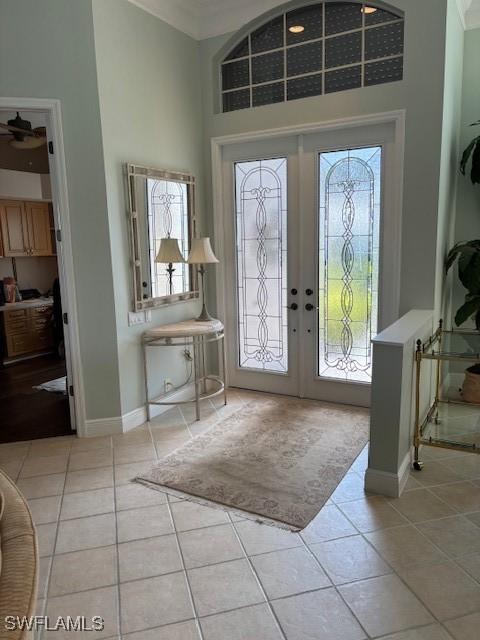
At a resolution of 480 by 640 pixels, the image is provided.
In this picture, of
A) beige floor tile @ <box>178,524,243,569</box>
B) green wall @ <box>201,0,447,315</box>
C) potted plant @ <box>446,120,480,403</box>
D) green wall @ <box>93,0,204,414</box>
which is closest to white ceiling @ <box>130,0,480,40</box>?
green wall @ <box>93,0,204,414</box>

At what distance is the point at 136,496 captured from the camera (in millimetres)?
2879

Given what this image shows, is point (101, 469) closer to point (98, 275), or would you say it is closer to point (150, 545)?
point (150, 545)

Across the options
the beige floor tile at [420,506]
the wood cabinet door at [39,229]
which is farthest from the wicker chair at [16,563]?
the wood cabinet door at [39,229]

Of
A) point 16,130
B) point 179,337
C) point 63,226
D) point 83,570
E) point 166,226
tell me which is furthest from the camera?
point 16,130

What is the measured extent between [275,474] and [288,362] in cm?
157

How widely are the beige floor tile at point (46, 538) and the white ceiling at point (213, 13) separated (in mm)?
3787

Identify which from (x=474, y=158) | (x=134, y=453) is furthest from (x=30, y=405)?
(x=474, y=158)

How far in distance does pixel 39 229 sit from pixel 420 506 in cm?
635

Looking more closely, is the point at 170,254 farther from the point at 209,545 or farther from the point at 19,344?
the point at 19,344

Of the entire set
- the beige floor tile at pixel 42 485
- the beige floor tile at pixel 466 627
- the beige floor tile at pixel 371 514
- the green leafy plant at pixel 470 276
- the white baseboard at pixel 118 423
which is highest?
the green leafy plant at pixel 470 276

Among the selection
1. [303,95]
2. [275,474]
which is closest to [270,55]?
[303,95]

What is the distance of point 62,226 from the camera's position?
3498mm

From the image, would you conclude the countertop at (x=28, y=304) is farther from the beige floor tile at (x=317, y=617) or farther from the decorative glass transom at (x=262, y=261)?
the beige floor tile at (x=317, y=617)

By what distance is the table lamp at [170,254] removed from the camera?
13.3 ft
